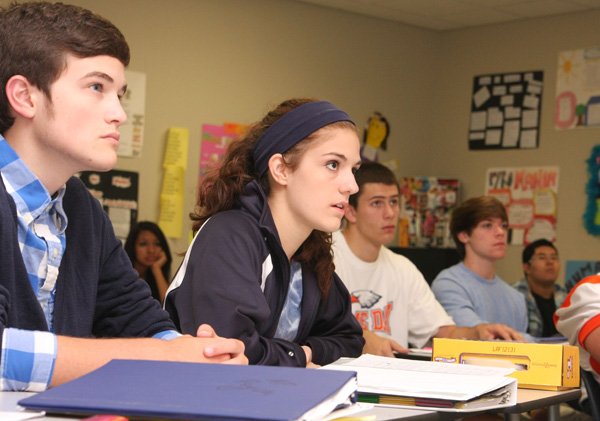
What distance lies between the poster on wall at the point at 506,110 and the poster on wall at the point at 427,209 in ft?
1.25

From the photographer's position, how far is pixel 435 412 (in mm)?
1385

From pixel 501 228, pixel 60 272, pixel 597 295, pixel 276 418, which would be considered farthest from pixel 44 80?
pixel 501 228

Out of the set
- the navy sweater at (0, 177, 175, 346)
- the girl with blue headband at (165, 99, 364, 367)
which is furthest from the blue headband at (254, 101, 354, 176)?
the navy sweater at (0, 177, 175, 346)

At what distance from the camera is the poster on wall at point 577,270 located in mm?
5848

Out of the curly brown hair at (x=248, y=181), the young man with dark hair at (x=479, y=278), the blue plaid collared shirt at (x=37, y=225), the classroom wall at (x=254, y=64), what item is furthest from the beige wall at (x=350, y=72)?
the blue plaid collared shirt at (x=37, y=225)

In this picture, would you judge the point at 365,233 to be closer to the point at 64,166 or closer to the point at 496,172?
the point at 64,166

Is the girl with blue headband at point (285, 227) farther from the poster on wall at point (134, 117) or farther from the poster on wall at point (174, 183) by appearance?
the poster on wall at point (174, 183)

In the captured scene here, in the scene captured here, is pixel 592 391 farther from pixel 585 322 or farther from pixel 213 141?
pixel 213 141

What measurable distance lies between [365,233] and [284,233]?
4.96ft

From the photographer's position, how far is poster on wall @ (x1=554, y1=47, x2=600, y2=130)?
592 cm

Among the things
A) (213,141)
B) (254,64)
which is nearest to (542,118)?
(254,64)

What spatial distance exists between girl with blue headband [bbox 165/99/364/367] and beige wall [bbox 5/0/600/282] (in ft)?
10.1

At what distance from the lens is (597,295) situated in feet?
8.16

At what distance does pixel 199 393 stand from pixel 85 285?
0.65 m
